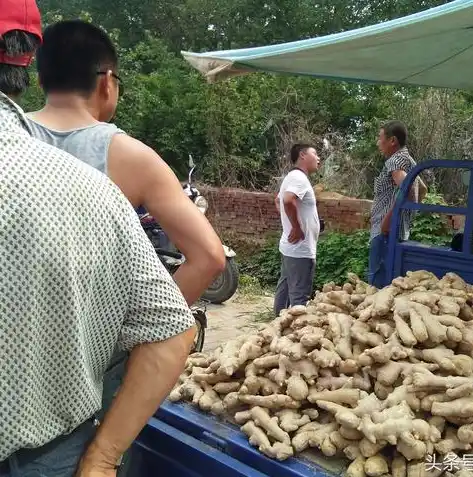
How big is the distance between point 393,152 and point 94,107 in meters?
3.92

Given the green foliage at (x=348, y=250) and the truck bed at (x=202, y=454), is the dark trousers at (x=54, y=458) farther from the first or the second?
the green foliage at (x=348, y=250)

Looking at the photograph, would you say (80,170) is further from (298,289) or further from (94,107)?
(298,289)

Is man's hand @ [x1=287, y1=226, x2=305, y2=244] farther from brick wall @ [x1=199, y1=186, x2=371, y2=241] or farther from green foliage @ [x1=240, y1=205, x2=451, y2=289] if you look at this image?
brick wall @ [x1=199, y1=186, x2=371, y2=241]

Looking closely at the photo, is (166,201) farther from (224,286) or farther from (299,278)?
(224,286)

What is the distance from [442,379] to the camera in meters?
1.86

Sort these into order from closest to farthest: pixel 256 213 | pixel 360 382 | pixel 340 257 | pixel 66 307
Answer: pixel 66 307 → pixel 360 382 → pixel 340 257 → pixel 256 213

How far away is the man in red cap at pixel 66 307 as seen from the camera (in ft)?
3.45

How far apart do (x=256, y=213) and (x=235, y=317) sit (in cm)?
314

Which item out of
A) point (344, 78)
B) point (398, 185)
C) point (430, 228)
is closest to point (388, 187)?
point (398, 185)

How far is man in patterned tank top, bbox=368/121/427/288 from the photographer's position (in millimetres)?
5043

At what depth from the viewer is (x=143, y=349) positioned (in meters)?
1.22

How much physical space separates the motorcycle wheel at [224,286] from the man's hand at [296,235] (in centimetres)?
133

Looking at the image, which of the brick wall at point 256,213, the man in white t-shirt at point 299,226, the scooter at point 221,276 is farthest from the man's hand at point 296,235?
the brick wall at point 256,213

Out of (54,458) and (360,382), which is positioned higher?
(54,458)
